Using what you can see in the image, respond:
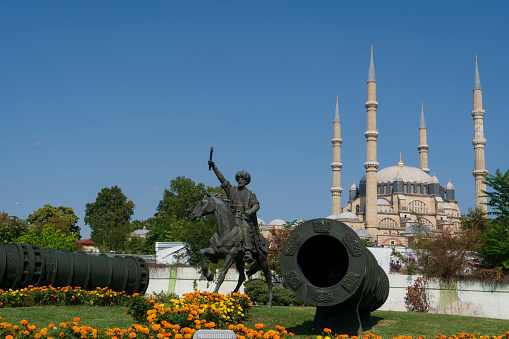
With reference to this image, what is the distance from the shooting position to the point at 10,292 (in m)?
12.4

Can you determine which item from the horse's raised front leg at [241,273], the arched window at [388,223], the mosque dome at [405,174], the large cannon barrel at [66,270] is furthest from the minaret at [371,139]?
the horse's raised front leg at [241,273]

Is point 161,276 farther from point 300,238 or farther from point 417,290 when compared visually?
point 300,238

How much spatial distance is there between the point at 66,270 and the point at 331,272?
22.4ft

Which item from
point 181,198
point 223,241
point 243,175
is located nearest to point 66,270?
point 223,241

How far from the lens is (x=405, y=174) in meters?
99.6

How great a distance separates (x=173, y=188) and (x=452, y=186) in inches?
2183

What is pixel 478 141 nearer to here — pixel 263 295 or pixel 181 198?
pixel 181 198

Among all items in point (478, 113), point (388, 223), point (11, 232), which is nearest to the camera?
point (11, 232)

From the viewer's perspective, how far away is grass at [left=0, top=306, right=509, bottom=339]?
32.9 feet

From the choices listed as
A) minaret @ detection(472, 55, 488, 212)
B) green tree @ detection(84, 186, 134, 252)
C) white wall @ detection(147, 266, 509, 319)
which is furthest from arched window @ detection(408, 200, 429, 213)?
white wall @ detection(147, 266, 509, 319)

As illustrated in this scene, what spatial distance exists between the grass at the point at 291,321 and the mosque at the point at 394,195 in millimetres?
60053

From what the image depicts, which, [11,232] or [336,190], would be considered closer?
[11,232]

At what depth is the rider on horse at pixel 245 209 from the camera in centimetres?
1249

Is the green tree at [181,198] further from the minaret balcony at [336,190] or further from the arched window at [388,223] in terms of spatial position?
the arched window at [388,223]
